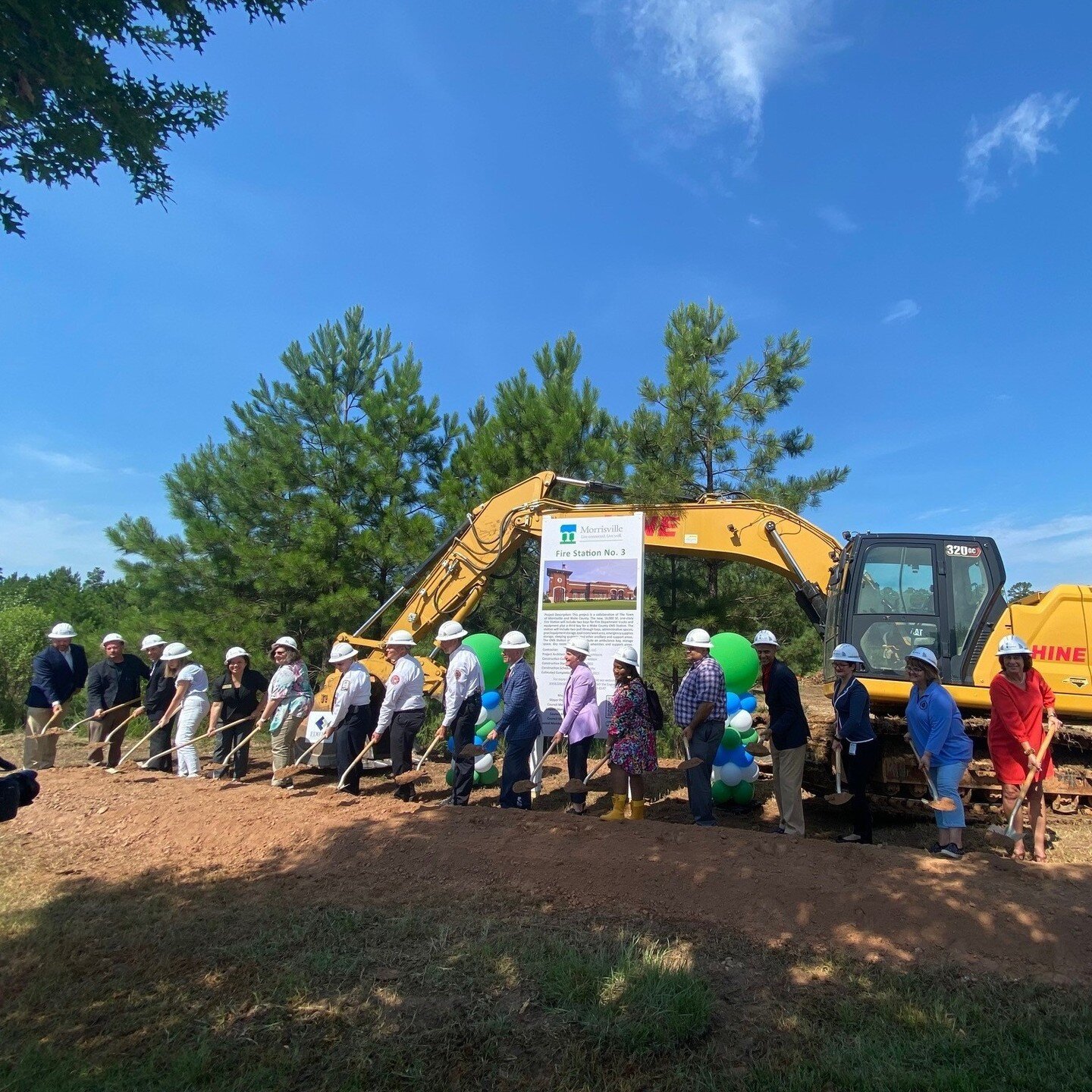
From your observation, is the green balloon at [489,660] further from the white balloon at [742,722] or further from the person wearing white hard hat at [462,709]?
the white balloon at [742,722]

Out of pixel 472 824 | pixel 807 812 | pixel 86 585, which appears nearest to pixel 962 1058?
pixel 472 824

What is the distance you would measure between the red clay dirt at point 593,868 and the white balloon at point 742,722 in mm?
1806

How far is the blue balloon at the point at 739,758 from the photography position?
836 centimetres

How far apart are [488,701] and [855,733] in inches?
165

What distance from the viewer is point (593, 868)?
5.66 m

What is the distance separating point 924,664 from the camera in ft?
21.1

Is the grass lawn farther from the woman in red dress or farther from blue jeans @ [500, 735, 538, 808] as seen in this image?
blue jeans @ [500, 735, 538, 808]

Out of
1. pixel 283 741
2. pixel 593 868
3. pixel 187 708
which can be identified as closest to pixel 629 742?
pixel 593 868

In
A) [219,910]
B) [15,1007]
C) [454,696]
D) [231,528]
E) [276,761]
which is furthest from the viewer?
[231,528]

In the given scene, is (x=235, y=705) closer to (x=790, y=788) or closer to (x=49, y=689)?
(x=49, y=689)

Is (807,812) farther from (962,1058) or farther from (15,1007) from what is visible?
(15,1007)

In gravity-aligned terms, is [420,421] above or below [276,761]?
above

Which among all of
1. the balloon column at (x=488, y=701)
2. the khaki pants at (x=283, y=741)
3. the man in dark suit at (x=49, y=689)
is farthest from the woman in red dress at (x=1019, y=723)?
the man in dark suit at (x=49, y=689)

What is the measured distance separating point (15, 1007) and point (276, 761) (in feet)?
17.6
